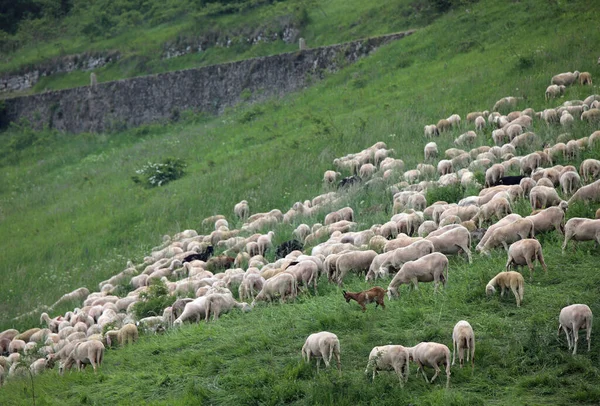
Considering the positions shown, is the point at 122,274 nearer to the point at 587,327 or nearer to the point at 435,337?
the point at 435,337

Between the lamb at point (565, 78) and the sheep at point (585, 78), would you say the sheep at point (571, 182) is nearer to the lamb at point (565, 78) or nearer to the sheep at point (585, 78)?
the sheep at point (585, 78)

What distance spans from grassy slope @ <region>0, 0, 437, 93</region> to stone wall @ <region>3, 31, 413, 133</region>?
3.02 metres

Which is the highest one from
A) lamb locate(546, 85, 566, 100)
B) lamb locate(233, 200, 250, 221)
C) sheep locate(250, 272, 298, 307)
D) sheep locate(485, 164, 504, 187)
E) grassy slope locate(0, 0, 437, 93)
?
grassy slope locate(0, 0, 437, 93)

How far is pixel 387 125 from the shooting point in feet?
89.8

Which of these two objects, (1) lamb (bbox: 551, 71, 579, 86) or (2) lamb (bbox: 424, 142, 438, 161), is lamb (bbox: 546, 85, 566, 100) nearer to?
(1) lamb (bbox: 551, 71, 579, 86)

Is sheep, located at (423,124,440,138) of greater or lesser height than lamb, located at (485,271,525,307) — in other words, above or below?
above

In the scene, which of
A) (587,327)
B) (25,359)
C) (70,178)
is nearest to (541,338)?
(587,327)

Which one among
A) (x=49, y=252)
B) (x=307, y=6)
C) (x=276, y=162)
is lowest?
(x=49, y=252)

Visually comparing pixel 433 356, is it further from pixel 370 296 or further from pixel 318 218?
pixel 318 218

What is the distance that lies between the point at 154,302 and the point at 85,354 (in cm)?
275

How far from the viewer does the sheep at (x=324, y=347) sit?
11.4 m

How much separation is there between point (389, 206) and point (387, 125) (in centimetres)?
789

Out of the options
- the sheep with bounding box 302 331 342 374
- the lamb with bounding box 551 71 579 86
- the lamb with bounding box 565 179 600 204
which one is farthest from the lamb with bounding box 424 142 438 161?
the sheep with bounding box 302 331 342 374

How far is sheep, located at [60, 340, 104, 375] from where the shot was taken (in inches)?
578
